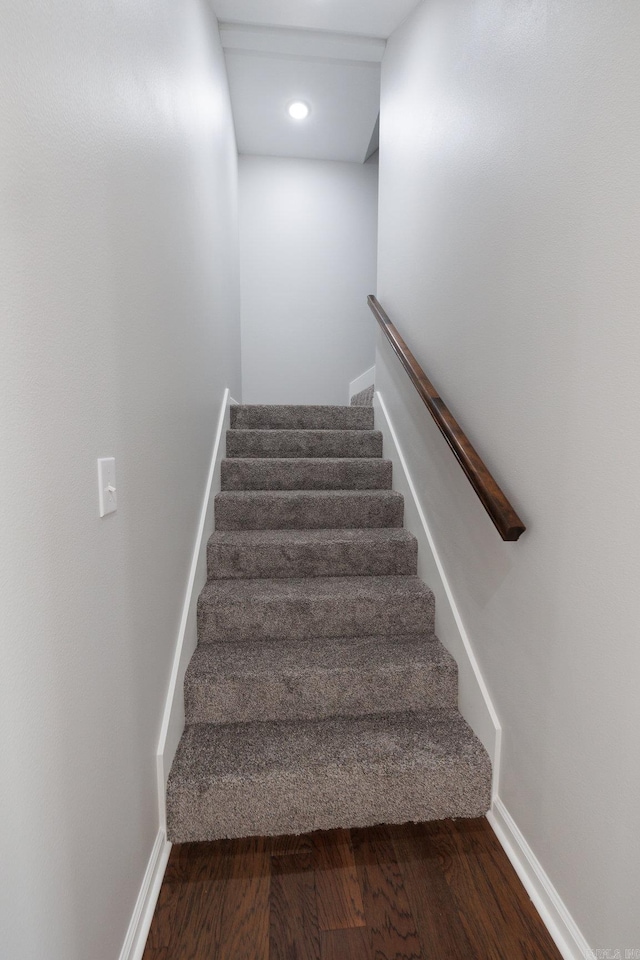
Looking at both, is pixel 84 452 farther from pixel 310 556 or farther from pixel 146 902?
pixel 310 556

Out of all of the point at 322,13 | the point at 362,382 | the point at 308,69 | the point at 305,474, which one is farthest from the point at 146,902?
the point at 308,69

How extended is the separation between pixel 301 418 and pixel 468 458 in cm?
167

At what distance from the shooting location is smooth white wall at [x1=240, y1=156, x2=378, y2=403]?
3.75 metres

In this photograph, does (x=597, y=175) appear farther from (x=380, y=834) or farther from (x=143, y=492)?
(x=380, y=834)

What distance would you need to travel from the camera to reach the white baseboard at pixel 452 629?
1.44 meters

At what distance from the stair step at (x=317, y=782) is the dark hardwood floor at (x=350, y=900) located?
0.05 meters

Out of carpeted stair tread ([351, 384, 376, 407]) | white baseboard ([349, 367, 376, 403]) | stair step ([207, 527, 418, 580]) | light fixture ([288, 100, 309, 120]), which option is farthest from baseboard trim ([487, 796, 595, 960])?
light fixture ([288, 100, 309, 120])

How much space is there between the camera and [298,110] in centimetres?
307

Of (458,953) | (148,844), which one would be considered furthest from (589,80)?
(148,844)

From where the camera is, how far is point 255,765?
1.37 metres

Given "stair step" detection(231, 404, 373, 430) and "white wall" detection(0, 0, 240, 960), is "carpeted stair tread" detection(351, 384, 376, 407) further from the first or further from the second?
"white wall" detection(0, 0, 240, 960)

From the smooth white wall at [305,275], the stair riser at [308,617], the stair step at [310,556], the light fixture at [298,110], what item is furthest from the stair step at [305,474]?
the light fixture at [298,110]

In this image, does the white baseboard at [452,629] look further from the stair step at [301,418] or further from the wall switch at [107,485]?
the wall switch at [107,485]

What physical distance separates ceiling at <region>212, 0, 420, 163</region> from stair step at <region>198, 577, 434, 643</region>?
2562 millimetres
